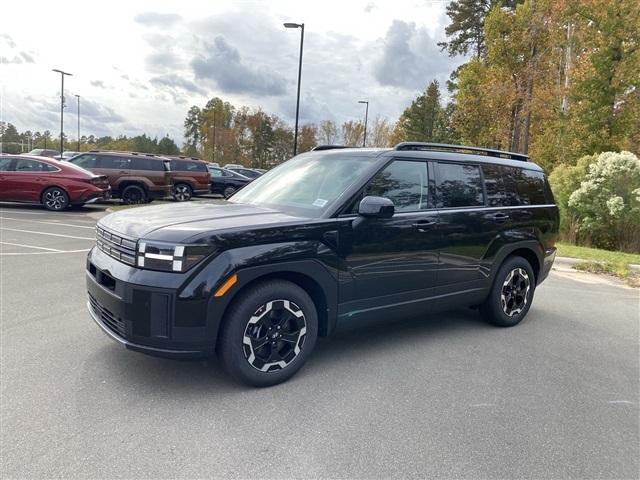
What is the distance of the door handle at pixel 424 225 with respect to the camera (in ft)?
13.6

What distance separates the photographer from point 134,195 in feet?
54.3

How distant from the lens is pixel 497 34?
67.5 ft

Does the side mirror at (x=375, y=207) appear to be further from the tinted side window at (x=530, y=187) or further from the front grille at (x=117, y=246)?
the tinted side window at (x=530, y=187)

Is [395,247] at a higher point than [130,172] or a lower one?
lower

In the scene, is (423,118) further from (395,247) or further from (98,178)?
(395,247)

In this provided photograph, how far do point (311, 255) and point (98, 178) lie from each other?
12.7 m

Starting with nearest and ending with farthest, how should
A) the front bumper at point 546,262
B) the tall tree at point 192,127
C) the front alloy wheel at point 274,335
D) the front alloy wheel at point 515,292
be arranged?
the front alloy wheel at point 274,335 < the front alloy wheel at point 515,292 < the front bumper at point 546,262 < the tall tree at point 192,127

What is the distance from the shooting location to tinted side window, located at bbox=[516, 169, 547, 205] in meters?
5.25

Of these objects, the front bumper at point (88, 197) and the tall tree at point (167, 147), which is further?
the tall tree at point (167, 147)

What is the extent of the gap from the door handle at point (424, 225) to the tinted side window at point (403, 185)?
0.13 m

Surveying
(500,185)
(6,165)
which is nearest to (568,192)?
(500,185)

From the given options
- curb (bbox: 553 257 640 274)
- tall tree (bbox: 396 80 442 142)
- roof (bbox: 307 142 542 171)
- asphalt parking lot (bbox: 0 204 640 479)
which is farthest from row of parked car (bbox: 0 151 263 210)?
tall tree (bbox: 396 80 442 142)

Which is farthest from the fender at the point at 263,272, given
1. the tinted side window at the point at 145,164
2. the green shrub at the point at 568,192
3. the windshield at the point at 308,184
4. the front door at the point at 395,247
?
the tinted side window at the point at 145,164

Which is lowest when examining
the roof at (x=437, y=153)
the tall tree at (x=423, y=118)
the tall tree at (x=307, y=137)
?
the roof at (x=437, y=153)
